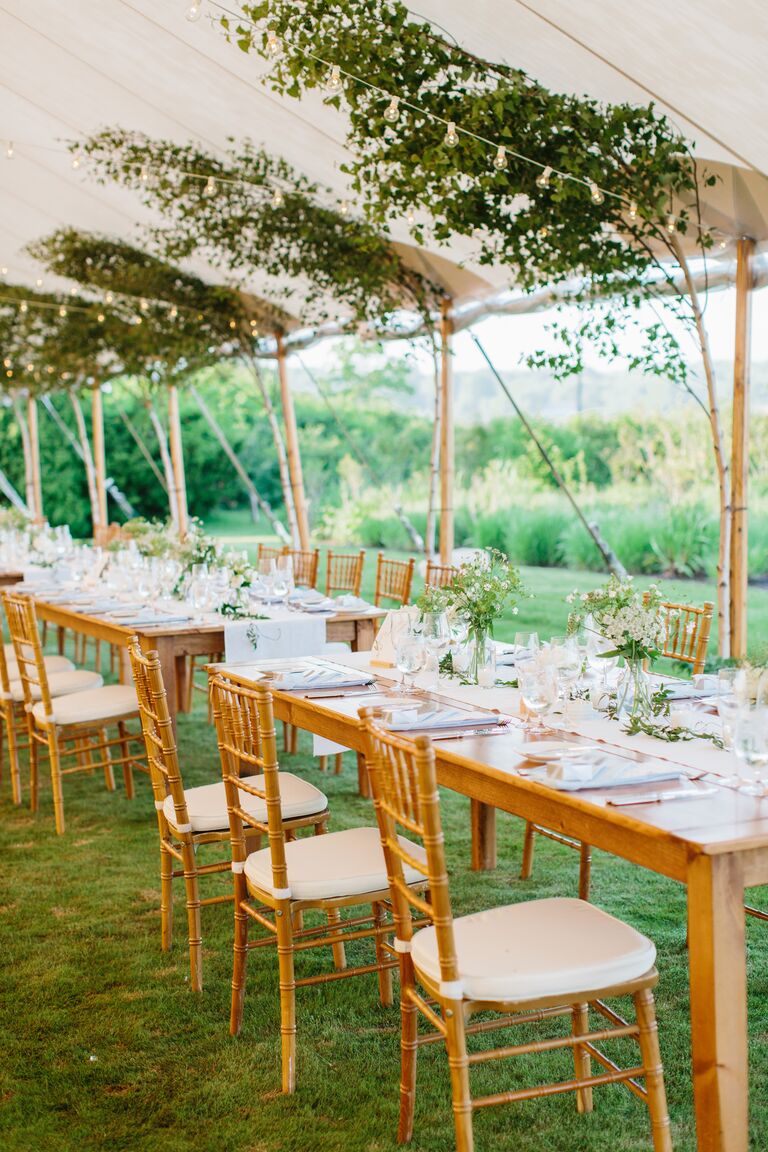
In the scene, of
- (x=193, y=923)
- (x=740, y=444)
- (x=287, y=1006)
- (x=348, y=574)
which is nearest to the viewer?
(x=287, y=1006)

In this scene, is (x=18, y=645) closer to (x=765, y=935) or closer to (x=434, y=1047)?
(x=434, y=1047)

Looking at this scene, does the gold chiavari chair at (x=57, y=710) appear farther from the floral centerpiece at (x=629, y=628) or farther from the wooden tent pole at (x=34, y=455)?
the wooden tent pole at (x=34, y=455)

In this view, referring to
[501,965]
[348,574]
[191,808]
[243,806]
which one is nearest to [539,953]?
[501,965]

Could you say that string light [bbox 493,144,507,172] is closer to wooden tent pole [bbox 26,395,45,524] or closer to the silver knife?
the silver knife

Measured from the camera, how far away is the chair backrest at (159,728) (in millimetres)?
3207

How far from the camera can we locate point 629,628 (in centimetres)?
289

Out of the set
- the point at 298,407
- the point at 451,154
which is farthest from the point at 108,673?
the point at 298,407

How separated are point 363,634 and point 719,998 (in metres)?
3.40

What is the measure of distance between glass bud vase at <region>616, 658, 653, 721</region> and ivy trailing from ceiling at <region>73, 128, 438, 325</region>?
15.6 ft

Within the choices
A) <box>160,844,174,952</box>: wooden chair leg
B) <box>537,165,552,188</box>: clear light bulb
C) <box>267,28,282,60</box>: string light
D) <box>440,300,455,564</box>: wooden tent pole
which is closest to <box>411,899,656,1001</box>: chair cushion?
<box>160,844,174,952</box>: wooden chair leg

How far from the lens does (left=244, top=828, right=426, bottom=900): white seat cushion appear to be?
2832 mm

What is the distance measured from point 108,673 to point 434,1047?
5.53 meters

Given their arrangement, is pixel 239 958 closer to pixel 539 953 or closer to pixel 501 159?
pixel 539 953

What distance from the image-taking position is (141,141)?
7641 mm
